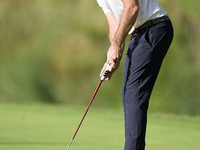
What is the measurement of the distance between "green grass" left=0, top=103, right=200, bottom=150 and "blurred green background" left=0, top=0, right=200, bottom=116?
203 mm

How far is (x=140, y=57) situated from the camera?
2.55 metres

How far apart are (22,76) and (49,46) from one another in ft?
1.75

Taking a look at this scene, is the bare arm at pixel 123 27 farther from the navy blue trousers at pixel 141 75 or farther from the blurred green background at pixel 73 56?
the blurred green background at pixel 73 56

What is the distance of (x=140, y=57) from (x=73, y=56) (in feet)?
12.0

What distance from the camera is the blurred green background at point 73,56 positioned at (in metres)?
5.73

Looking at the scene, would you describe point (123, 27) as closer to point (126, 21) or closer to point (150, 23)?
point (126, 21)

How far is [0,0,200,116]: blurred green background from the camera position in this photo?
5.73 metres

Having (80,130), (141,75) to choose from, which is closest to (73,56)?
(80,130)

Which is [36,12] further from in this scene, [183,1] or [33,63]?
[183,1]

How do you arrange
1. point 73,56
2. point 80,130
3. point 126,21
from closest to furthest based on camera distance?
point 126,21
point 80,130
point 73,56

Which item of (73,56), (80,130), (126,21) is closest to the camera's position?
(126,21)

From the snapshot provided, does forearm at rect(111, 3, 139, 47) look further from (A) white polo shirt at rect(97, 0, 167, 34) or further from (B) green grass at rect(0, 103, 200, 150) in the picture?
(B) green grass at rect(0, 103, 200, 150)

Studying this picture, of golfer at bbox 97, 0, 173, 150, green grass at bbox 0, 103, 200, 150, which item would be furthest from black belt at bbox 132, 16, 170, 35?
green grass at bbox 0, 103, 200, 150

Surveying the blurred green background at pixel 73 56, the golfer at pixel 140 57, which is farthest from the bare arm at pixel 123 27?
the blurred green background at pixel 73 56
